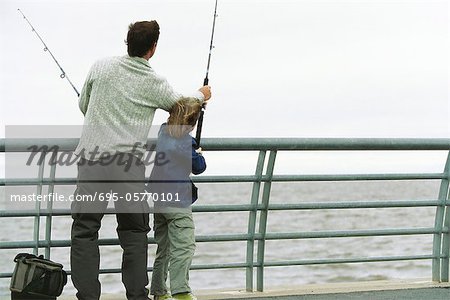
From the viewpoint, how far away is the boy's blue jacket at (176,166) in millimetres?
6500

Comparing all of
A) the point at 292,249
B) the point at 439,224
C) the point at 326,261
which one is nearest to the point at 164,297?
the point at 326,261

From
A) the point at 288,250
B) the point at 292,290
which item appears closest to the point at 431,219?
the point at 288,250

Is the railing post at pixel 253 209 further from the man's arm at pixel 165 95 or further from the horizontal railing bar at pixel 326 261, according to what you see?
the man's arm at pixel 165 95

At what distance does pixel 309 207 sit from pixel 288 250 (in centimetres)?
1949

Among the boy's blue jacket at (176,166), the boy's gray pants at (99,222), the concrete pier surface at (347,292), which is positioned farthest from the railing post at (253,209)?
the boy's gray pants at (99,222)

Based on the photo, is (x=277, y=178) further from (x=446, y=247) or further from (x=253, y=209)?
(x=446, y=247)

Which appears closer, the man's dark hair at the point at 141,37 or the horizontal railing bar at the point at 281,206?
the man's dark hair at the point at 141,37

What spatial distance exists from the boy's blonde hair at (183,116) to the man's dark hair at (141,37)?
0.38m

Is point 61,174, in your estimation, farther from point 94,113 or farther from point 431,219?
point 431,219

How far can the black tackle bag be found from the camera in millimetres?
6203

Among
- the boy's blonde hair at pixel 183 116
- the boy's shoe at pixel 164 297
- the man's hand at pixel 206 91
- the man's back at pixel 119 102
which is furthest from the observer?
the boy's shoe at pixel 164 297

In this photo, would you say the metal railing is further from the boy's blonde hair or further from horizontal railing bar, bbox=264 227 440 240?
the boy's blonde hair

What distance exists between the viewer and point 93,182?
6.38 meters

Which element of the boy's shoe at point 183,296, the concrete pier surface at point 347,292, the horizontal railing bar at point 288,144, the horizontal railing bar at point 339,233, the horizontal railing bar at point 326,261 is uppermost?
the horizontal railing bar at point 288,144
